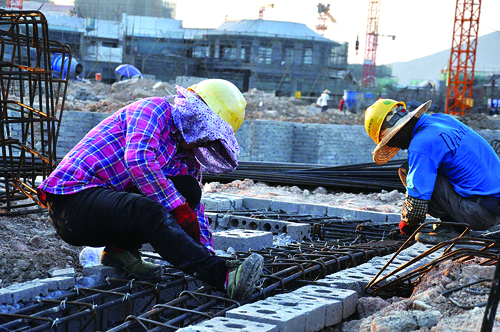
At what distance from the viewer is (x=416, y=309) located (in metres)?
2.53

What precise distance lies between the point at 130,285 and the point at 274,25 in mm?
41383

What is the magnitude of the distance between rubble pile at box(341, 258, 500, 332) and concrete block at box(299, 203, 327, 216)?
309 centimetres

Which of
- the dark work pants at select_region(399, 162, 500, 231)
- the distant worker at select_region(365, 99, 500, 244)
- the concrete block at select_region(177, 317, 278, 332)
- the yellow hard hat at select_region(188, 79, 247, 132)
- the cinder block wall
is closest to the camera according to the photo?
the concrete block at select_region(177, 317, 278, 332)

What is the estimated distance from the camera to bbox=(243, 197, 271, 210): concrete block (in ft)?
20.9

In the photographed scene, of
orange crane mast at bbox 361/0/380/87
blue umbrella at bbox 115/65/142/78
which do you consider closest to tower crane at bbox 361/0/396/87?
orange crane mast at bbox 361/0/380/87

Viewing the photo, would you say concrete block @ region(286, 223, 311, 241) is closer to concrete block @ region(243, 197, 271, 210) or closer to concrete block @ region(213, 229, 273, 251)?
concrete block @ region(213, 229, 273, 251)

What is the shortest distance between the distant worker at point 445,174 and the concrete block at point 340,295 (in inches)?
45.2

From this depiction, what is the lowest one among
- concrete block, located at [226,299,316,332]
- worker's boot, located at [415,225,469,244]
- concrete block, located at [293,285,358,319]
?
concrete block, located at [293,285,358,319]

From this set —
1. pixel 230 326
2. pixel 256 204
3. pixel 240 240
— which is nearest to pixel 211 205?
pixel 256 204

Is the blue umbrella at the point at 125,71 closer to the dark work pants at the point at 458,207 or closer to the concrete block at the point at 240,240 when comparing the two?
the concrete block at the point at 240,240

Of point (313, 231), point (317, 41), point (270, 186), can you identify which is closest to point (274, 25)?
point (317, 41)

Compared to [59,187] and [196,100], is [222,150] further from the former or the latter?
[59,187]

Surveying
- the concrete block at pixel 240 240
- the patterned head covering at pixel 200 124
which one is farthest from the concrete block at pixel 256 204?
the patterned head covering at pixel 200 124

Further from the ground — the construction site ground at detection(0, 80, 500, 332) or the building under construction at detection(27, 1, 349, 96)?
the building under construction at detection(27, 1, 349, 96)
